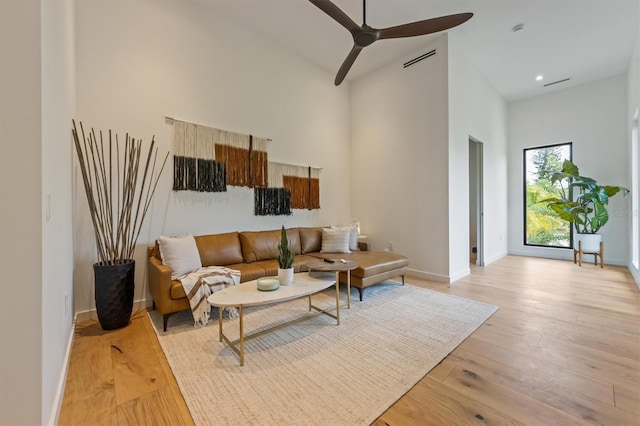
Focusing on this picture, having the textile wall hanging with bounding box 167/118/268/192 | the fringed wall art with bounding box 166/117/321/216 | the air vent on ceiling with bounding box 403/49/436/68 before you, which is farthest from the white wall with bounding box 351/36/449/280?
the textile wall hanging with bounding box 167/118/268/192

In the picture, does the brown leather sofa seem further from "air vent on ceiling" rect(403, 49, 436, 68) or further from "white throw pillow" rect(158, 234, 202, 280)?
"air vent on ceiling" rect(403, 49, 436, 68)

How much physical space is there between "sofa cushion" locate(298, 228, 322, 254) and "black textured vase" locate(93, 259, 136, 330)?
227 cm

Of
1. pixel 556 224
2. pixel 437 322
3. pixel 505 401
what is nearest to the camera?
pixel 505 401

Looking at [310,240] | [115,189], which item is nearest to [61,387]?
[115,189]

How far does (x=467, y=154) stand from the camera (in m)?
4.42

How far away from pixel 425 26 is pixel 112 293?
12.4 ft

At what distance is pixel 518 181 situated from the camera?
6297 millimetres

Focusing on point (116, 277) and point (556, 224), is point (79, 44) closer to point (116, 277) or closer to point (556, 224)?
point (116, 277)

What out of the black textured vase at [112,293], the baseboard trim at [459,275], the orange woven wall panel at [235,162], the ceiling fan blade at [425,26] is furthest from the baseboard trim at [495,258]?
the black textured vase at [112,293]

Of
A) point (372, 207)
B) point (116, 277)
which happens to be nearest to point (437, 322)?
point (372, 207)

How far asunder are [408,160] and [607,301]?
3.05 meters

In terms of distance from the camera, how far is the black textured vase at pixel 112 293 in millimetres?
2363

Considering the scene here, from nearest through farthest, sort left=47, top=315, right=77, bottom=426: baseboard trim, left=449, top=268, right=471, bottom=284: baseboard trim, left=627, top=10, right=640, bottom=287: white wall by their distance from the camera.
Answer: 1. left=47, top=315, right=77, bottom=426: baseboard trim
2. left=627, top=10, right=640, bottom=287: white wall
3. left=449, top=268, right=471, bottom=284: baseboard trim

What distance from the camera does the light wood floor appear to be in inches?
57.1
